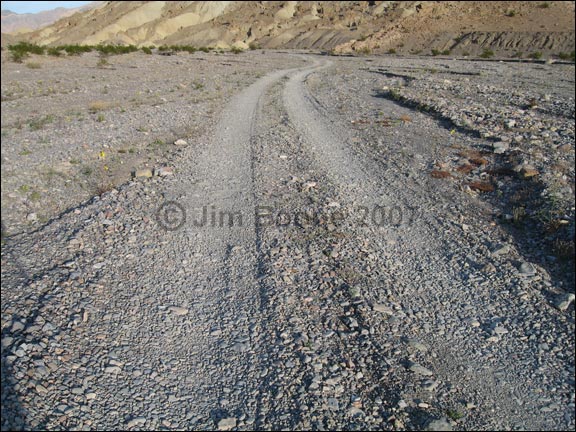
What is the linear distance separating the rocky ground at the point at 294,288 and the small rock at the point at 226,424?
2 centimetres

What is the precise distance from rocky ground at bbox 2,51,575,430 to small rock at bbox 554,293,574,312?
2 centimetres

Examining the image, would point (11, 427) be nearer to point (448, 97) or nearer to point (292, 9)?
point (448, 97)

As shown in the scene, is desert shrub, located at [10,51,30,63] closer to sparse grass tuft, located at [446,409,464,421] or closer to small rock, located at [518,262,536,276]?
small rock, located at [518,262,536,276]

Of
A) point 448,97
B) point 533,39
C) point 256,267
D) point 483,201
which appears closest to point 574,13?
point 533,39

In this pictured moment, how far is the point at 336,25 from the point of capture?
290 feet

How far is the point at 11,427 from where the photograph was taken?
10.2ft

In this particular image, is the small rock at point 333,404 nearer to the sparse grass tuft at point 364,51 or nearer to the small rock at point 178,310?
the small rock at point 178,310

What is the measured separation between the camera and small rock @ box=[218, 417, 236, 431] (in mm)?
3340

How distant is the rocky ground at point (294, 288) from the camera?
3.57 m

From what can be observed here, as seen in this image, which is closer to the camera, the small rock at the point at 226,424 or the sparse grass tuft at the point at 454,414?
the small rock at the point at 226,424

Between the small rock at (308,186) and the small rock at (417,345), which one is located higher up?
the small rock at (308,186)

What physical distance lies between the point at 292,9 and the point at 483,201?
362 ft

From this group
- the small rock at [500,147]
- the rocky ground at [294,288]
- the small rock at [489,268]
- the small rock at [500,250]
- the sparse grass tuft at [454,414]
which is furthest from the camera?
the small rock at [500,147]

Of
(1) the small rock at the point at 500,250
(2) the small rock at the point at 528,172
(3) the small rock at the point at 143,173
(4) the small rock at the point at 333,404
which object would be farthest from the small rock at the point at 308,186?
(4) the small rock at the point at 333,404
